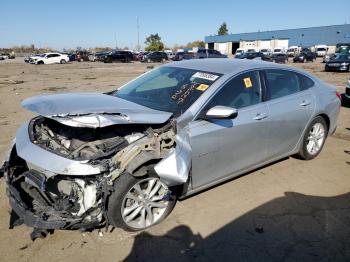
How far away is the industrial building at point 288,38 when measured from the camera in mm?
66688

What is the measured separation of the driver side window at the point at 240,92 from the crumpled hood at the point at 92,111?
708 mm

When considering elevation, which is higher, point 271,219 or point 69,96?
point 69,96

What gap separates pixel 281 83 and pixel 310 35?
74516 millimetres

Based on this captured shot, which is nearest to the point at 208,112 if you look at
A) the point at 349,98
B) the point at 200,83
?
the point at 200,83

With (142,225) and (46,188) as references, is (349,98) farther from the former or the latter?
(46,188)

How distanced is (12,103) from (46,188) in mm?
8783

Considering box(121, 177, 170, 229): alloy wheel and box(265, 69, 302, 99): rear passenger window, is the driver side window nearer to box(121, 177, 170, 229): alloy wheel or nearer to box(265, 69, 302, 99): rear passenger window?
box(265, 69, 302, 99): rear passenger window

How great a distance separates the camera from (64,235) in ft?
11.0

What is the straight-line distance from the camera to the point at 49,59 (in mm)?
40406

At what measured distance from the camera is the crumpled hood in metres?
3.07

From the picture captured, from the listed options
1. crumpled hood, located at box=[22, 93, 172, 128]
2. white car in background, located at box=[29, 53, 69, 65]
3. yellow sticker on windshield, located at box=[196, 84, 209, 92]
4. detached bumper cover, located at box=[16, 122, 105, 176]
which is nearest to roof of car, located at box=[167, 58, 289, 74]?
yellow sticker on windshield, located at box=[196, 84, 209, 92]

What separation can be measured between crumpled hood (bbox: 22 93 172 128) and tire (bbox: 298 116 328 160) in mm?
2607

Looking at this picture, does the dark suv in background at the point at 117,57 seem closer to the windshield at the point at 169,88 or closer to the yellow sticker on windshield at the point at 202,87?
the windshield at the point at 169,88

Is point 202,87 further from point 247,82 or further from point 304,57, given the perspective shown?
point 304,57
